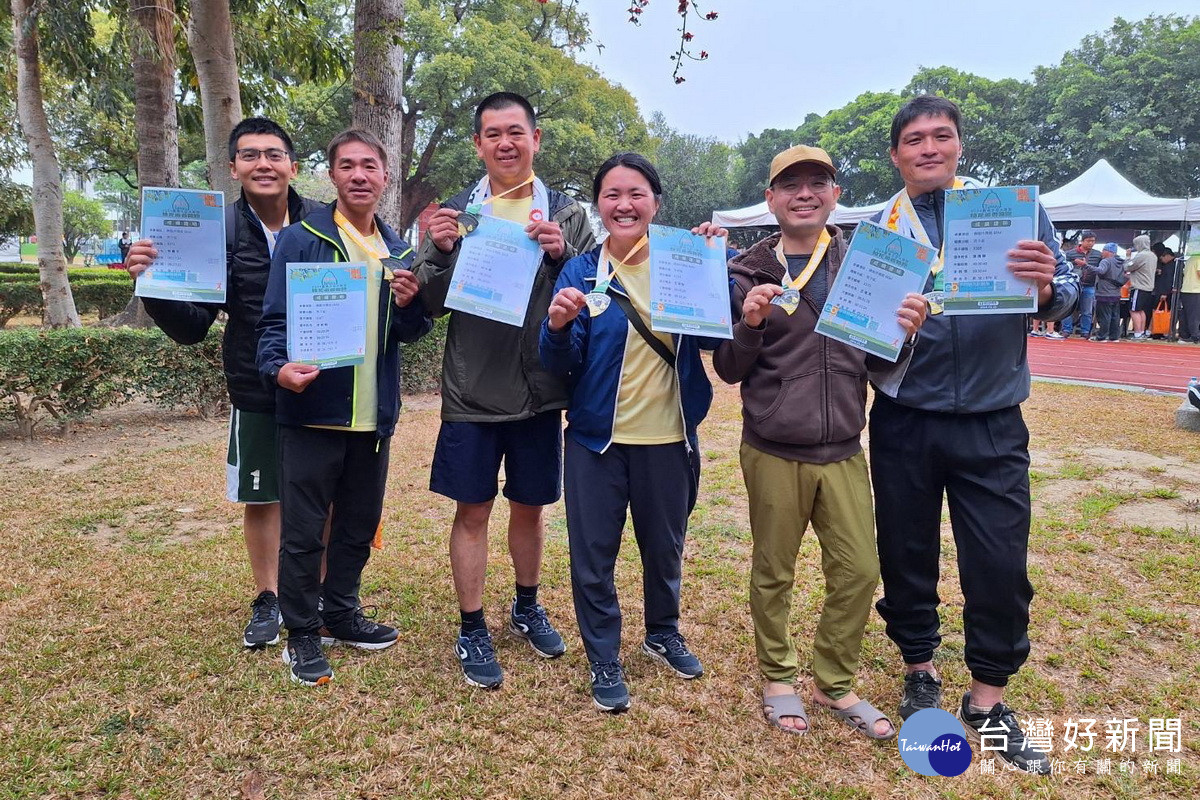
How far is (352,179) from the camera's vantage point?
105 inches

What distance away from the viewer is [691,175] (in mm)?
46188

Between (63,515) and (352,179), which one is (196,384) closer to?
(63,515)

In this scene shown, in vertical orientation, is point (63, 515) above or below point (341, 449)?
below

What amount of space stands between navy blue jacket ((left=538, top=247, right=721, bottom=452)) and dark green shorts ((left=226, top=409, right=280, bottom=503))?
1256 millimetres

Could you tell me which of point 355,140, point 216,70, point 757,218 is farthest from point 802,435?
point 757,218

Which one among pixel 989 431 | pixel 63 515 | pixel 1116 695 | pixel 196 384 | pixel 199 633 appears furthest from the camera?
pixel 196 384

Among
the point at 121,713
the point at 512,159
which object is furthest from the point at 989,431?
the point at 121,713

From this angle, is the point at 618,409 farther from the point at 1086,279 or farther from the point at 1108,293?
the point at 1108,293

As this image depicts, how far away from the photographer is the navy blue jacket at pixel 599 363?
8.32ft

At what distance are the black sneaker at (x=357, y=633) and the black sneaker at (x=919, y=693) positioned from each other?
202cm

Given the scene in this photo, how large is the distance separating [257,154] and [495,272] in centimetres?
108

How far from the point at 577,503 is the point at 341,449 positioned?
91 cm

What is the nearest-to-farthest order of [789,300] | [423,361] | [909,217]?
1. [789,300]
2. [909,217]
3. [423,361]

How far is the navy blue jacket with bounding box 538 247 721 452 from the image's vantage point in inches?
99.8
